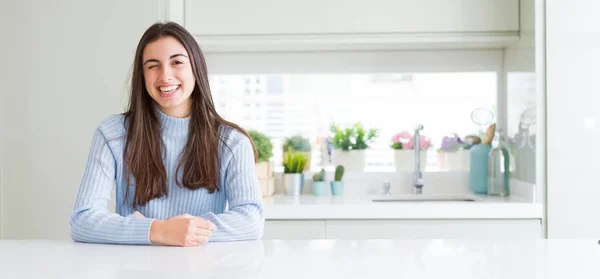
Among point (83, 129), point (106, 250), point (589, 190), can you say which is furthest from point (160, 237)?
point (589, 190)

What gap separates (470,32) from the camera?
2.87 metres

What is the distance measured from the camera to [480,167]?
312 centimetres

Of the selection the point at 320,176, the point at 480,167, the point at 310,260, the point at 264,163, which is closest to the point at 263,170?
the point at 264,163

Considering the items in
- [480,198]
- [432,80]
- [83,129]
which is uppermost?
[432,80]

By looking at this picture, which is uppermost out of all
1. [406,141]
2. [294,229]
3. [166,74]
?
[166,74]

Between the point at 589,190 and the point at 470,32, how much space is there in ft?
2.75

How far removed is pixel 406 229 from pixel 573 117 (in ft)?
2.64

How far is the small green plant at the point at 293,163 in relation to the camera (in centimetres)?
304

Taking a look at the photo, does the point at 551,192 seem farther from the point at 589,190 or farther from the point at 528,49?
the point at 528,49

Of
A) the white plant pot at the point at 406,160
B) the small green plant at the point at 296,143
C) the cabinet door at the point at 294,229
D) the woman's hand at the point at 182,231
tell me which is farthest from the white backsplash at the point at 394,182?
the woman's hand at the point at 182,231

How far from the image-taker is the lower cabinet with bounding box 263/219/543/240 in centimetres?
259

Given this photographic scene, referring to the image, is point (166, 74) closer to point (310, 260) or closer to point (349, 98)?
point (310, 260)

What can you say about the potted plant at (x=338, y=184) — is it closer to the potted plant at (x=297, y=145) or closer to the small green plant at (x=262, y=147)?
the potted plant at (x=297, y=145)

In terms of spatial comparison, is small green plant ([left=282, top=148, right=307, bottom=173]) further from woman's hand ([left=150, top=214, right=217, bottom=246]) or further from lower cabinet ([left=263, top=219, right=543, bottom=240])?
woman's hand ([left=150, top=214, right=217, bottom=246])
